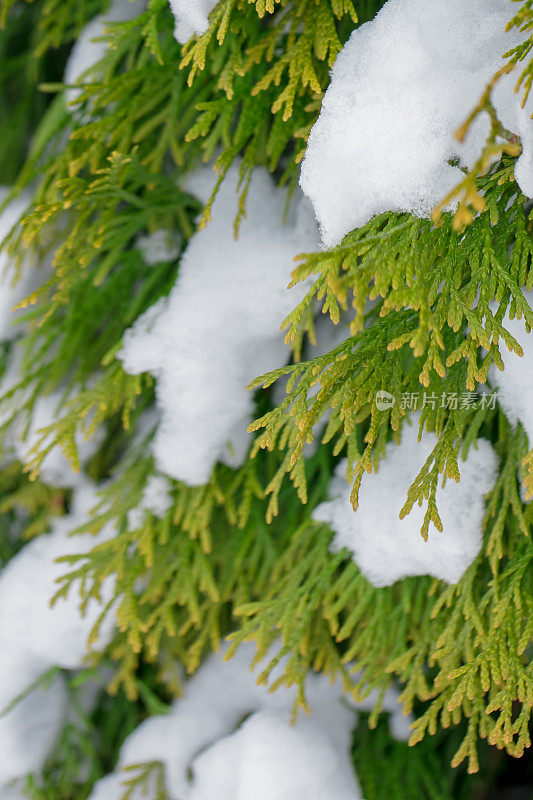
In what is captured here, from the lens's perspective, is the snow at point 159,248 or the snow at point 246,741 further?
the snow at point 159,248

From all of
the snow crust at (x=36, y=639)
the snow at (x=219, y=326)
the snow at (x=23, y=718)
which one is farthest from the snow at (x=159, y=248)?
the snow at (x=23, y=718)

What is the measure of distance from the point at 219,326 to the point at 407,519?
55cm

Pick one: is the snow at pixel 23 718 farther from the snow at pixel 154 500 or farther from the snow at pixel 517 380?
the snow at pixel 517 380

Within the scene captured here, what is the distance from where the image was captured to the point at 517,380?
1150 mm

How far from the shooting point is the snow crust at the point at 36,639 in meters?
1.69

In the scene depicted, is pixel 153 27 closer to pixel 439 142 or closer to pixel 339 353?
pixel 439 142

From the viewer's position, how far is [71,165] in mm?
1229

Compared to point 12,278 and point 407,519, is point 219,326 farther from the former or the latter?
point 12,278

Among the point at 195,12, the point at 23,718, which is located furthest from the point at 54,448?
the point at 195,12

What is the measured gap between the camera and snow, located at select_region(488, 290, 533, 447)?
1087mm

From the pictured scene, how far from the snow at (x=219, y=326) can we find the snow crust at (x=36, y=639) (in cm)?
38

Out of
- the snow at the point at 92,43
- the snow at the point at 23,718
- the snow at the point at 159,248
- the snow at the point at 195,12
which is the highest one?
the snow at the point at 92,43

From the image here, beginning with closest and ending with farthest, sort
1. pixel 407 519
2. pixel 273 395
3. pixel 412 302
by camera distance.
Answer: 1. pixel 412 302
2. pixel 407 519
3. pixel 273 395

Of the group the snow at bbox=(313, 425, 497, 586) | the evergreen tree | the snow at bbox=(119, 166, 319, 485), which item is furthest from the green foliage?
the snow at bbox=(119, 166, 319, 485)
